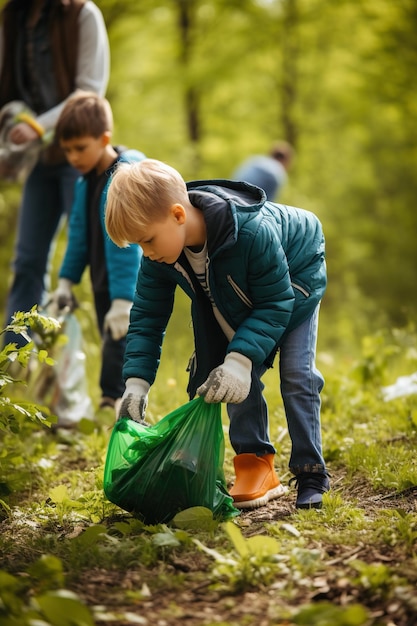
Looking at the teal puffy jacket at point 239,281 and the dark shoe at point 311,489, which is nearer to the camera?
the teal puffy jacket at point 239,281

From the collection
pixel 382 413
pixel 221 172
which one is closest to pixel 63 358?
pixel 382 413

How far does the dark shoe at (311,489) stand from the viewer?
2906 millimetres

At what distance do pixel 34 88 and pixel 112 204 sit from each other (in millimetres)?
2064

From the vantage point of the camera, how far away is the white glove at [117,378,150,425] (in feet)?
9.59

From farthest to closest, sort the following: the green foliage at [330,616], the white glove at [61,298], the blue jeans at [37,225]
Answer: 1. the blue jeans at [37,225]
2. the white glove at [61,298]
3. the green foliage at [330,616]

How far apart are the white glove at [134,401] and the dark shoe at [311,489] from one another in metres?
0.63

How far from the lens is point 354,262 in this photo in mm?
13094

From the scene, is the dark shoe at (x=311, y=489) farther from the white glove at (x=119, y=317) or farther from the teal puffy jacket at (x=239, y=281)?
the white glove at (x=119, y=317)

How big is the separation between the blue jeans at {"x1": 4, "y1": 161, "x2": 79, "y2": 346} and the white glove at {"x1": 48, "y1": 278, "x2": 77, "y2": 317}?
0.94 feet

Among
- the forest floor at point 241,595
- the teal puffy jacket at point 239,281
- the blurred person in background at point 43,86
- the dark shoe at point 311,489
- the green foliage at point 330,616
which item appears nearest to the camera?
the green foliage at point 330,616

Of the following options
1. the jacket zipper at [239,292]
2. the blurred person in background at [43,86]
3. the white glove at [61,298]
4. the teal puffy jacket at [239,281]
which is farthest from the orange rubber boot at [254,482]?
the blurred person in background at [43,86]

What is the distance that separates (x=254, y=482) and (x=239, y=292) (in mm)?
791

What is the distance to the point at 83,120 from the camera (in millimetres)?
3725

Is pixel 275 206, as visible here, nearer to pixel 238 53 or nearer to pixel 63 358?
pixel 63 358
